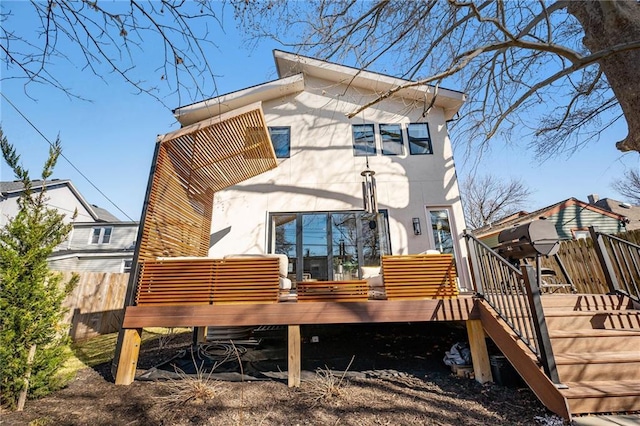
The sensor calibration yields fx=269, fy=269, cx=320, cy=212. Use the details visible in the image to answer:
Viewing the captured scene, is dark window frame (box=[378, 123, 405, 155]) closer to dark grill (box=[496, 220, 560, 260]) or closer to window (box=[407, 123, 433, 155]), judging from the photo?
window (box=[407, 123, 433, 155])

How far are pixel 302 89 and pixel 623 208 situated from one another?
23.2 metres

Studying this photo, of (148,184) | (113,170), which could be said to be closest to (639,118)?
(148,184)

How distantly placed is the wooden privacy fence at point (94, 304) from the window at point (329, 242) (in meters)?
5.14

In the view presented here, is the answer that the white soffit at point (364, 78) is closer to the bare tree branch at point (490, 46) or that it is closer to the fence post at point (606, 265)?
the bare tree branch at point (490, 46)

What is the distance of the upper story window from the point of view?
15847mm

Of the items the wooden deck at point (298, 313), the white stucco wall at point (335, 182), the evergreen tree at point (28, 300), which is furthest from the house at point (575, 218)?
the evergreen tree at point (28, 300)

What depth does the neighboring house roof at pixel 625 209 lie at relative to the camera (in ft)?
55.4

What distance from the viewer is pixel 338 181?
23.1ft

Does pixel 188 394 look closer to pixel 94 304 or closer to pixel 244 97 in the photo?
pixel 94 304

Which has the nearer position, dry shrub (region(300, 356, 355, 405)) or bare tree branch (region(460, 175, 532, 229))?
dry shrub (region(300, 356, 355, 405))

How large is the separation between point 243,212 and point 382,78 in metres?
5.11

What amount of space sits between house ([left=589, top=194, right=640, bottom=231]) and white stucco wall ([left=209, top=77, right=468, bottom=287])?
58.7 feet

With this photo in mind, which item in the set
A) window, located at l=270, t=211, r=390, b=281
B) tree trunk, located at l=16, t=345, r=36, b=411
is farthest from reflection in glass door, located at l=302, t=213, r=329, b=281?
tree trunk, located at l=16, t=345, r=36, b=411

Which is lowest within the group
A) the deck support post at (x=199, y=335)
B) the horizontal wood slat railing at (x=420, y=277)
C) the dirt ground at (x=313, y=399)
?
the dirt ground at (x=313, y=399)
